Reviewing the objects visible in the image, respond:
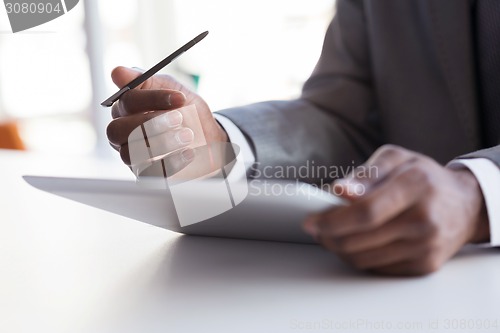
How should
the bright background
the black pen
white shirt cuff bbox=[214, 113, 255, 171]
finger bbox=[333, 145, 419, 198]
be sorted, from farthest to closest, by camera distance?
the bright background < white shirt cuff bbox=[214, 113, 255, 171] < the black pen < finger bbox=[333, 145, 419, 198]

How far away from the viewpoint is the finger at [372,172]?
324 millimetres

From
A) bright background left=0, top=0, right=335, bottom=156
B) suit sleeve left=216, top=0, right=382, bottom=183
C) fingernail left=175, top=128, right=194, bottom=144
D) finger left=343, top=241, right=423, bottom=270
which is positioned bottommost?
bright background left=0, top=0, right=335, bottom=156

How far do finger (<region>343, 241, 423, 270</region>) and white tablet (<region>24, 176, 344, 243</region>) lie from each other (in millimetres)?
42

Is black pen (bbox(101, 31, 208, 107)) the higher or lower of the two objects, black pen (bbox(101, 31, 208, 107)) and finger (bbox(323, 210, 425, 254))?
the higher

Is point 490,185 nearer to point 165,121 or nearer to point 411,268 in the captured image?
point 411,268

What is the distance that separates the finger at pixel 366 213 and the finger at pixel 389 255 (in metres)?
0.02

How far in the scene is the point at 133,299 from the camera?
1.22 ft

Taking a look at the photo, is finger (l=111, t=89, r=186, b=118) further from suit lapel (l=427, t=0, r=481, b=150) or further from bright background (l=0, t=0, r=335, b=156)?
bright background (l=0, t=0, r=335, b=156)

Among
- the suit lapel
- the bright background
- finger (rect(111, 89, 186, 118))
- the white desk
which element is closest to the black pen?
finger (rect(111, 89, 186, 118))

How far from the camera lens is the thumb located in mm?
533

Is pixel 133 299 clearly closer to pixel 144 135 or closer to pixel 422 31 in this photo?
pixel 144 135

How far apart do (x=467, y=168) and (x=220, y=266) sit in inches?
7.2

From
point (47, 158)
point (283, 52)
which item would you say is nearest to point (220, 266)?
point (47, 158)

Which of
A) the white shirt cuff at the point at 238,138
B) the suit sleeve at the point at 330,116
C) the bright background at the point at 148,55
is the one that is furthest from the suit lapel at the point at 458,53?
the bright background at the point at 148,55
